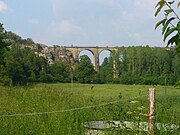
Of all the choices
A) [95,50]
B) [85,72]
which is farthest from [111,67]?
[85,72]

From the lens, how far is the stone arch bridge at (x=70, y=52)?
8519cm

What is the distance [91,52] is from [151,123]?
3208 inches

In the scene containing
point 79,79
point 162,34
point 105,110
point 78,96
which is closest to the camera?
point 162,34

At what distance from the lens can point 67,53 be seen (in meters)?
94.9

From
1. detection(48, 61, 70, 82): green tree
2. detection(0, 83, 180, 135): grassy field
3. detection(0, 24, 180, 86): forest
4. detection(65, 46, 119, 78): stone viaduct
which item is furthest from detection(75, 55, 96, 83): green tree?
detection(0, 83, 180, 135): grassy field

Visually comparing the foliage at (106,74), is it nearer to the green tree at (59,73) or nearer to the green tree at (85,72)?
the green tree at (85,72)

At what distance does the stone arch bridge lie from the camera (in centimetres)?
8519

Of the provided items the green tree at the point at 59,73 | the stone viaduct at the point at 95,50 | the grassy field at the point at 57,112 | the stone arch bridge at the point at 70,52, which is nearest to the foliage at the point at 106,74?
the stone arch bridge at the point at 70,52

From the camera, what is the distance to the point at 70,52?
93062 millimetres

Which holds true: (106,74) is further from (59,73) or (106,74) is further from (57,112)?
(57,112)

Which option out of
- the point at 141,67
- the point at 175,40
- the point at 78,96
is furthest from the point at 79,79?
the point at 175,40

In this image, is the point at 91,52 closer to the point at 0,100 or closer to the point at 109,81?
the point at 109,81

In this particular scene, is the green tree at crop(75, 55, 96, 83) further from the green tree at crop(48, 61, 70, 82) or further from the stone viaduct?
the stone viaduct

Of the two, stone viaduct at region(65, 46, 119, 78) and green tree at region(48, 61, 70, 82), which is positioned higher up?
stone viaduct at region(65, 46, 119, 78)
